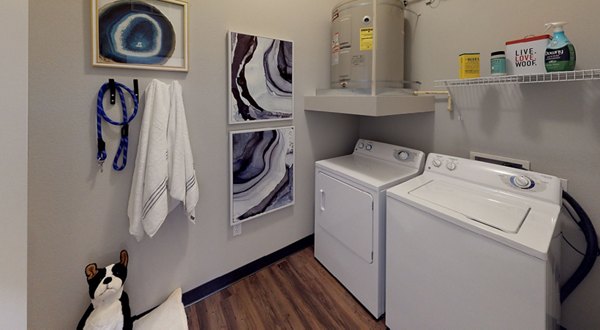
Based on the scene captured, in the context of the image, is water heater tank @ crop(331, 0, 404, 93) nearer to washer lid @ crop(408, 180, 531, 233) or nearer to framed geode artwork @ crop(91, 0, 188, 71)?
washer lid @ crop(408, 180, 531, 233)

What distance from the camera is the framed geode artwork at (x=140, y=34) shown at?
49.6 inches

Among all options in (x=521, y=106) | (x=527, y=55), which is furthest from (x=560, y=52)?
(x=521, y=106)

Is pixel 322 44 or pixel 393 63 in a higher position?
pixel 322 44

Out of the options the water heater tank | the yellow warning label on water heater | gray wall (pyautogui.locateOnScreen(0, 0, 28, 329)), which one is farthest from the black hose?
gray wall (pyautogui.locateOnScreen(0, 0, 28, 329))

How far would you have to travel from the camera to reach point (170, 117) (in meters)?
1.43

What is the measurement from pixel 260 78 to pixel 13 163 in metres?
1.33

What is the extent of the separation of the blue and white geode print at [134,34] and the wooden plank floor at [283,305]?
156 cm

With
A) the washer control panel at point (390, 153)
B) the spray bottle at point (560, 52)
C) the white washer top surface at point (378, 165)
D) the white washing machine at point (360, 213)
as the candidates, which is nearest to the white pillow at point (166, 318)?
the white washing machine at point (360, 213)

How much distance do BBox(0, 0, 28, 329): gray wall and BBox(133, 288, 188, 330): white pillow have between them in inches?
27.3

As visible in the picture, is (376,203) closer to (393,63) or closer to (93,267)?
(393,63)

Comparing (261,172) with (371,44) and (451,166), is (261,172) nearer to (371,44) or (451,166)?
(371,44)

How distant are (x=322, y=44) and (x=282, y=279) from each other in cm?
192

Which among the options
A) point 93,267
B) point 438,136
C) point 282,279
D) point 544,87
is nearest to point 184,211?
point 93,267

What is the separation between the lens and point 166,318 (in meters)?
1.50
